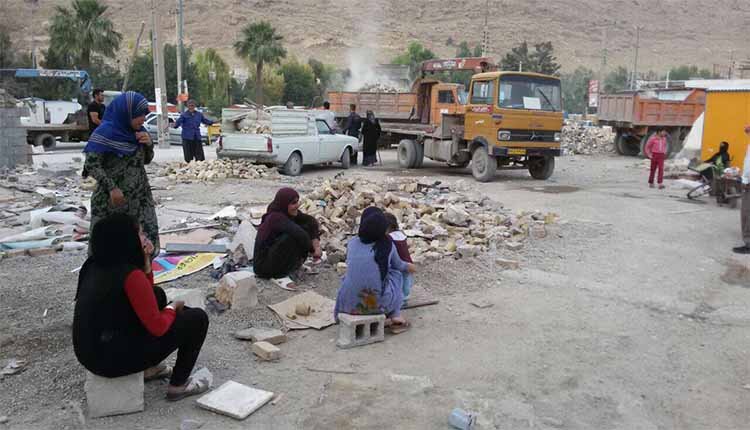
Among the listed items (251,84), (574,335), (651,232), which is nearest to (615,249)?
(651,232)

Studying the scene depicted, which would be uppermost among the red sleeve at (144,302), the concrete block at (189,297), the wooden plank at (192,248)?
the red sleeve at (144,302)

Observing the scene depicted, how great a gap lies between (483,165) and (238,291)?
398 inches

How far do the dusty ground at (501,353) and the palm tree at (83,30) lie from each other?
36.1m

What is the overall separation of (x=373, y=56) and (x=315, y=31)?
1208 cm

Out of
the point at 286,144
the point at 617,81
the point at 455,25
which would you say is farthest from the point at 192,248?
the point at 455,25

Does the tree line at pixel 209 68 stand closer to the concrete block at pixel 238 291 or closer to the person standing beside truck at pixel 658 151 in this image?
the person standing beside truck at pixel 658 151

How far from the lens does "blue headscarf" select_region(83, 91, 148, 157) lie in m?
4.97

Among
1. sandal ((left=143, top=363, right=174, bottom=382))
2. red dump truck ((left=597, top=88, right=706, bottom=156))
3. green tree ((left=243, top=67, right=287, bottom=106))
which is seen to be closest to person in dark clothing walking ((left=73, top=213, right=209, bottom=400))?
sandal ((left=143, top=363, right=174, bottom=382))

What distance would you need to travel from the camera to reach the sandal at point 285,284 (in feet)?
19.9

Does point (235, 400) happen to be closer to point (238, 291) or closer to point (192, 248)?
point (238, 291)

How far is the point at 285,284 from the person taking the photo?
6.10m

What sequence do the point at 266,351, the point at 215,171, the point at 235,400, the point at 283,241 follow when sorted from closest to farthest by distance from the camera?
the point at 235,400 < the point at 266,351 < the point at 283,241 < the point at 215,171

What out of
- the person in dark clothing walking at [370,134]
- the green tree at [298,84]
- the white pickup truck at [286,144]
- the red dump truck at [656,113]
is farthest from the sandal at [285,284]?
the green tree at [298,84]

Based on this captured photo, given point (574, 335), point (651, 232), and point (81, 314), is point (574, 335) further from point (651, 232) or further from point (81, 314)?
point (651, 232)
